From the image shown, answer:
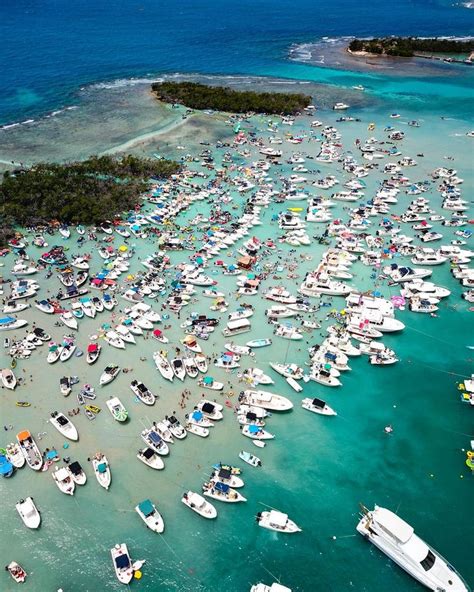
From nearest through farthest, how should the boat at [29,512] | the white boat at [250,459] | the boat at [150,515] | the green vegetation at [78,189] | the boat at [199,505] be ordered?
the boat at [150,515] → the boat at [29,512] → the boat at [199,505] → the white boat at [250,459] → the green vegetation at [78,189]

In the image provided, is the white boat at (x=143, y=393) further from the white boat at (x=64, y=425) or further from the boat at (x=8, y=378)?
the boat at (x=8, y=378)

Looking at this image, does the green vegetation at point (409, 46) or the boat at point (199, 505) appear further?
the green vegetation at point (409, 46)

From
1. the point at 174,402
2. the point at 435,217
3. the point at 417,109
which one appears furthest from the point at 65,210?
the point at 417,109

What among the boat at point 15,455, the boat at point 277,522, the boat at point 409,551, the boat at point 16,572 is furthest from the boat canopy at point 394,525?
the boat at point 15,455

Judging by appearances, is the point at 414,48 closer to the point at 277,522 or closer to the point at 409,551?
the point at 409,551

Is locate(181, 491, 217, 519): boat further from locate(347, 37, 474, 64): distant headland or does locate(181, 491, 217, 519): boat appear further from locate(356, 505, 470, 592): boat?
locate(347, 37, 474, 64): distant headland

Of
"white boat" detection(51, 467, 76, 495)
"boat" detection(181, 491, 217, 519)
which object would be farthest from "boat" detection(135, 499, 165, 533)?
"white boat" detection(51, 467, 76, 495)

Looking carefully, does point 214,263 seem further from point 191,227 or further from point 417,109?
point 417,109
